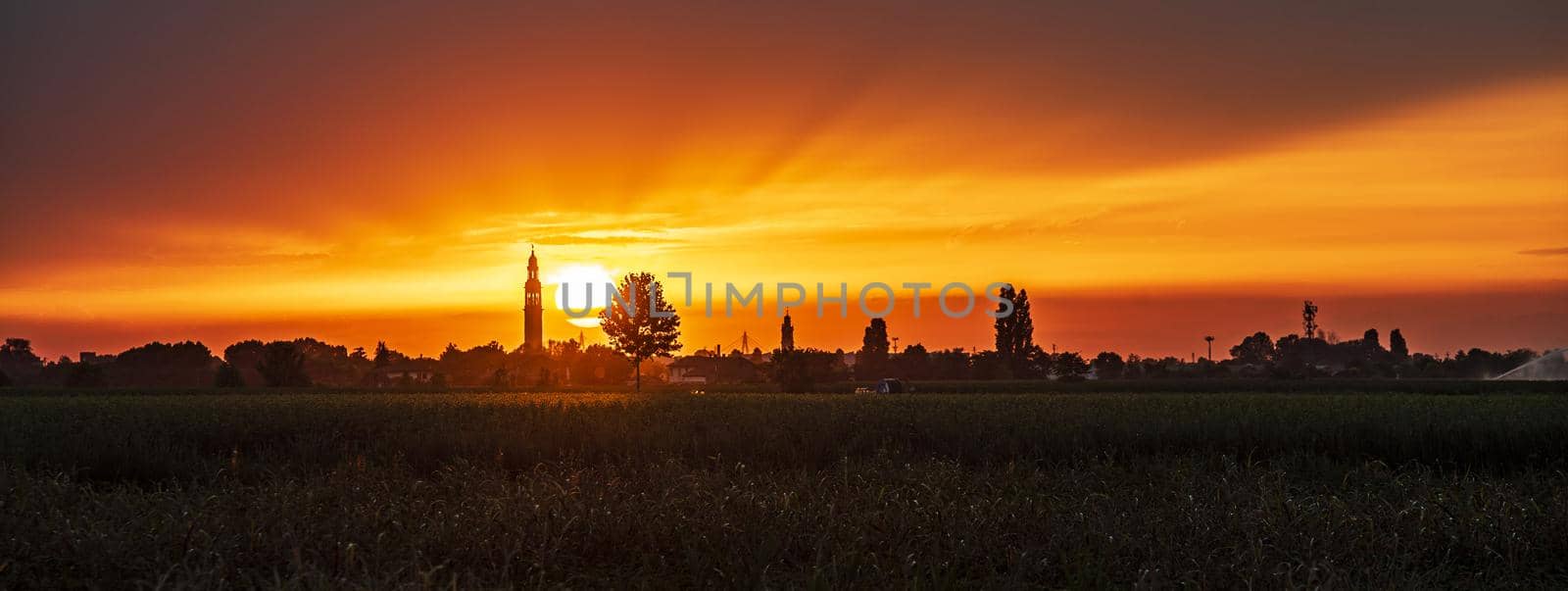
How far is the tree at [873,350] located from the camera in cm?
13062

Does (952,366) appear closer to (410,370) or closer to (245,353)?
(410,370)

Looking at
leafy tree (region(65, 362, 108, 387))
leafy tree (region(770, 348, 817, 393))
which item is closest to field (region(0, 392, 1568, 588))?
leafy tree (region(770, 348, 817, 393))

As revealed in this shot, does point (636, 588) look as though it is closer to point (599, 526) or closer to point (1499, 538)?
point (599, 526)

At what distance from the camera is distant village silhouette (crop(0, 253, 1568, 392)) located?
3317 inches

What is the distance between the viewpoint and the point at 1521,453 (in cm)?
2142

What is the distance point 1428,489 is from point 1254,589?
690 centimetres

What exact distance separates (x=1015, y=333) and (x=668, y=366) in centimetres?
6999

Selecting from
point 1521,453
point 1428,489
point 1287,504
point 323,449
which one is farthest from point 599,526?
point 1521,453

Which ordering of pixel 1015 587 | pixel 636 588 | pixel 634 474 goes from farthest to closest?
pixel 634 474
pixel 636 588
pixel 1015 587

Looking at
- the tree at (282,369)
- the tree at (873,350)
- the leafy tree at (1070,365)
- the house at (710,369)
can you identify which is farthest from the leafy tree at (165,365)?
the leafy tree at (1070,365)

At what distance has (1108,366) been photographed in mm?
140375

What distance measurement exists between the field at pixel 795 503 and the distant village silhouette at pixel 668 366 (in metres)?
42.7

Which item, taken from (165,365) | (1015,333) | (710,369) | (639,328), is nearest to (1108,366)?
(1015,333)

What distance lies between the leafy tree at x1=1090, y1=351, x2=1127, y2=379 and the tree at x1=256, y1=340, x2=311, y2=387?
289 feet
